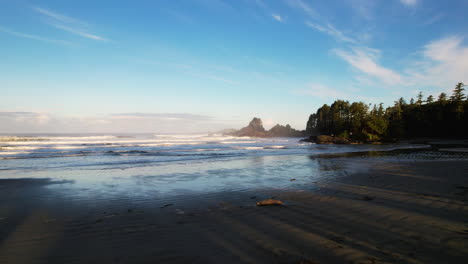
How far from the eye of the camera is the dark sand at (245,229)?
367 cm

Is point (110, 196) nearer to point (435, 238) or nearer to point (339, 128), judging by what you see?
point (435, 238)

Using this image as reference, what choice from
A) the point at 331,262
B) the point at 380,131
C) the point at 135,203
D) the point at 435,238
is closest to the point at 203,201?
the point at 135,203

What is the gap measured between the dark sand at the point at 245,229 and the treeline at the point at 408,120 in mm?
60951

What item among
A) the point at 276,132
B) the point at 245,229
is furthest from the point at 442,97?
the point at 245,229

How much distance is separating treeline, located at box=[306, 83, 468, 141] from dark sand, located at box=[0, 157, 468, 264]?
61.0m

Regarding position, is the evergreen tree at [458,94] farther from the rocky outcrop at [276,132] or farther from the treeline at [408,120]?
the rocky outcrop at [276,132]

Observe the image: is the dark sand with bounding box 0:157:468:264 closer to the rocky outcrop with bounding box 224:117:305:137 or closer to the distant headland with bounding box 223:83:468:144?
the distant headland with bounding box 223:83:468:144

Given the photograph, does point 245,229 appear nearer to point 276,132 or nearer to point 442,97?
point 442,97

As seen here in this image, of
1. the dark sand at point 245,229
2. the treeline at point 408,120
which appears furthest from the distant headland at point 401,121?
the dark sand at point 245,229

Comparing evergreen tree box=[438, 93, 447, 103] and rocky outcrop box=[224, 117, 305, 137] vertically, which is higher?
evergreen tree box=[438, 93, 447, 103]

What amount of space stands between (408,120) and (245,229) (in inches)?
3361

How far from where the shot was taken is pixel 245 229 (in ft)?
15.6

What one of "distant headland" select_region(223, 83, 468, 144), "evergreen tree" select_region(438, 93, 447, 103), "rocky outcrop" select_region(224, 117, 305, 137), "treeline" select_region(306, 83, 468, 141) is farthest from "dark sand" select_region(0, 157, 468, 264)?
"rocky outcrop" select_region(224, 117, 305, 137)

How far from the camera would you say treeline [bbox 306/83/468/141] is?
5909cm
